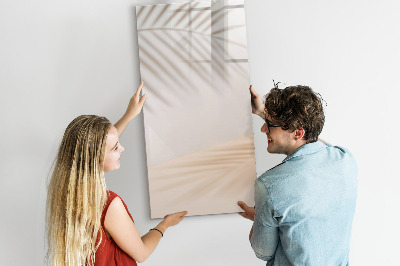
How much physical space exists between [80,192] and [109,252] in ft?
0.89

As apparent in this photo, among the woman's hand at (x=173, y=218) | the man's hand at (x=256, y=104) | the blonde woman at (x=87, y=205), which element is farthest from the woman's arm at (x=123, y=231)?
the man's hand at (x=256, y=104)

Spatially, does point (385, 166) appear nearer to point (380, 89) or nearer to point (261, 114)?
point (380, 89)

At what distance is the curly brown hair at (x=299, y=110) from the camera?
1.42 m

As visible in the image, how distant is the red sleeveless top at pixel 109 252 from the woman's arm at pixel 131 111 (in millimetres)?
386

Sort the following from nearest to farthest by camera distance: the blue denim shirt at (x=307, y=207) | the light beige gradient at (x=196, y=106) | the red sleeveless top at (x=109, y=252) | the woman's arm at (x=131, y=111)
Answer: the blue denim shirt at (x=307, y=207) → the red sleeveless top at (x=109, y=252) → the woman's arm at (x=131, y=111) → the light beige gradient at (x=196, y=106)

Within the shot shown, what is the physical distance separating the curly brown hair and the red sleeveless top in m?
0.70

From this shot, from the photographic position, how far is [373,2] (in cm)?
200

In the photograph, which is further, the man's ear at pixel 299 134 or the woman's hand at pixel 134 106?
the woman's hand at pixel 134 106

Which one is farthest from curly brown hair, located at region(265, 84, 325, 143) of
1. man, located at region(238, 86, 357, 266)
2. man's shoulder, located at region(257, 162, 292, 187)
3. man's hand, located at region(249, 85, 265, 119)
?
man's hand, located at region(249, 85, 265, 119)

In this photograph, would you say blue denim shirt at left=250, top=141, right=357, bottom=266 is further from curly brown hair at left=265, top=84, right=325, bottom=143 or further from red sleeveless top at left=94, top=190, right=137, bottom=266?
red sleeveless top at left=94, top=190, right=137, bottom=266

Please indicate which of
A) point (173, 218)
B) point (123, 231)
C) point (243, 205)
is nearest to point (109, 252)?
point (123, 231)

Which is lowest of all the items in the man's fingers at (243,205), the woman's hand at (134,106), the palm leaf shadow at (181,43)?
the man's fingers at (243,205)

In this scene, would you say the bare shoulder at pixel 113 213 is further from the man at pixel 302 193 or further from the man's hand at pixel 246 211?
the man's hand at pixel 246 211

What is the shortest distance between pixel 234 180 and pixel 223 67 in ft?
1.86
